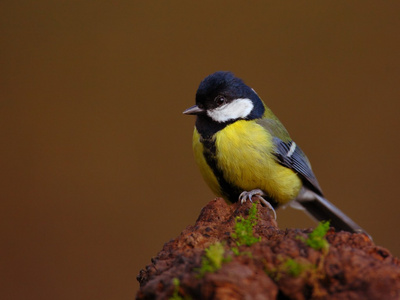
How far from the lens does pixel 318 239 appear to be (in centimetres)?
78

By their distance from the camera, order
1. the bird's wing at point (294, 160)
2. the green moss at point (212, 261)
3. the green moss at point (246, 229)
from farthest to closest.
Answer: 1. the bird's wing at point (294, 160)
2. the green moss at point (246, 229)
3. the green moss at point (212, 261)

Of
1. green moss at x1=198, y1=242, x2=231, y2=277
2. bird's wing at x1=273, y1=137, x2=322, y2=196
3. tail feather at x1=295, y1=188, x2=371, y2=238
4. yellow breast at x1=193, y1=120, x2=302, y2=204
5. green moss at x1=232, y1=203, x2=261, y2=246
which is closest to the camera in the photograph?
green moss at x1=198, y1=242, x2=231, y2=277

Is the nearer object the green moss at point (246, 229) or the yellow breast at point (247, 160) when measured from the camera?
the green moss at point (246, 229)

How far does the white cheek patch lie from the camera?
1.60 metres

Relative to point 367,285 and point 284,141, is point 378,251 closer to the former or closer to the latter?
point 367,285

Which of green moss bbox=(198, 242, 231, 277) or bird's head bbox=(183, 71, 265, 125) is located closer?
green moss bbox=(198, 242, 231, 277)

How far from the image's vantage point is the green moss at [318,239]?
77 cm

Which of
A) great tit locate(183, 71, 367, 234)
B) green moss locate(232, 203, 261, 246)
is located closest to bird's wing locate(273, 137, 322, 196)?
great tit locate(183, 71, 367, 234)

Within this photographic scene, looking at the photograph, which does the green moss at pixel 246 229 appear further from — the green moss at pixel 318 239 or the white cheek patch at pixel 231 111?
the white cheek patch at pixel 231 111

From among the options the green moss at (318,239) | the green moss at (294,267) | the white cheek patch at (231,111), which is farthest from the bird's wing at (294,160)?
the green moss at (294,267)

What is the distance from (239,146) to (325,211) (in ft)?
2.18

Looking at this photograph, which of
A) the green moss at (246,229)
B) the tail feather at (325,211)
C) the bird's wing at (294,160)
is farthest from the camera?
the tail feather at (325,211)

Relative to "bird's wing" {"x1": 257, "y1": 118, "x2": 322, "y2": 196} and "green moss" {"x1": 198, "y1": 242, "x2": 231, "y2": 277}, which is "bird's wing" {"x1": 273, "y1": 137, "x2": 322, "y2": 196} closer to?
"bird's wing" {"x1": 257, "y1": 118, "x2": 322, "y2": 196}

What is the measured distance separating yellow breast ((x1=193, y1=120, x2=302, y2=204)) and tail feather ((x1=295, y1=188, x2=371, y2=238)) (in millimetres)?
311
